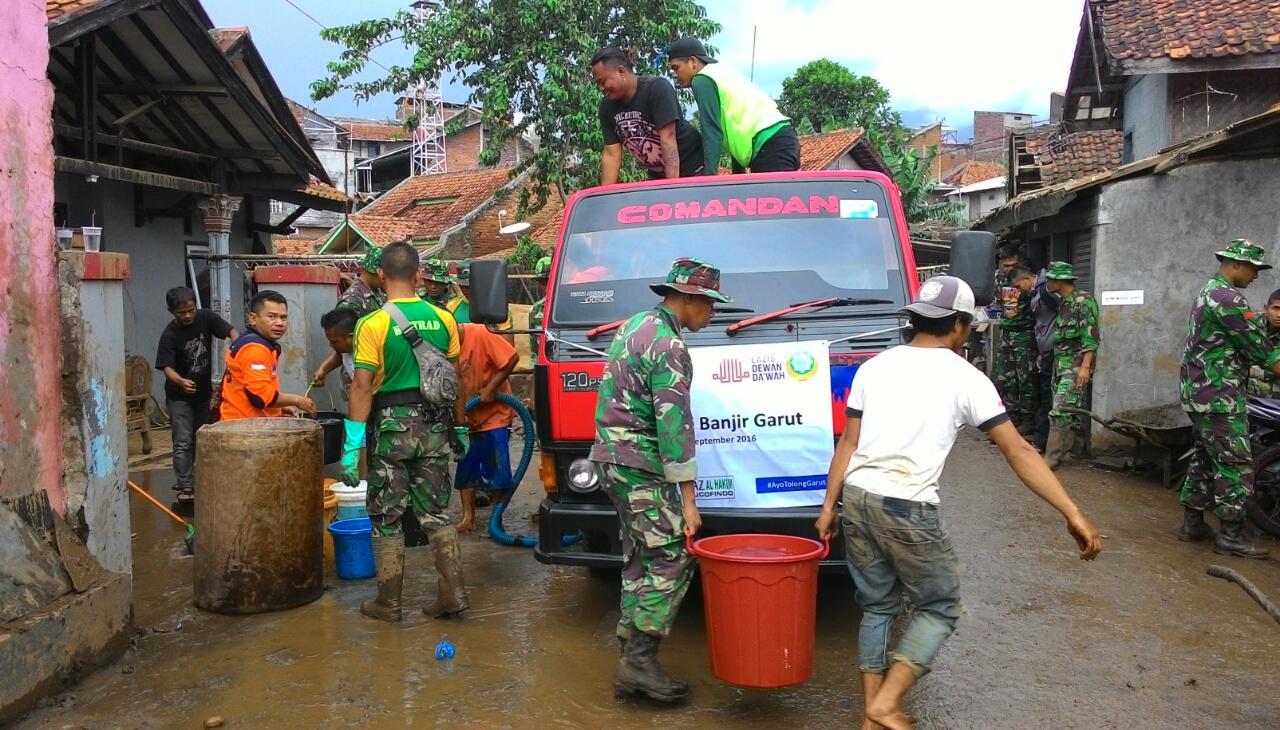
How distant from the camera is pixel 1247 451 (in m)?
6.14

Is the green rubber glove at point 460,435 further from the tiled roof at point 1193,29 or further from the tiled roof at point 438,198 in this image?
the tiled roof at point 438,198

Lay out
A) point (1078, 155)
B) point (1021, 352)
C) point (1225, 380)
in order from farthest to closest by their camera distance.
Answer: point (1078, 155) < point (1021, 352) < point (1225, 380)

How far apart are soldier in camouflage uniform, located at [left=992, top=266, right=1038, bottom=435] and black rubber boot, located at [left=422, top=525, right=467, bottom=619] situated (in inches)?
294

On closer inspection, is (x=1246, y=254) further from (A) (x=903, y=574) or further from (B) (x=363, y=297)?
(B) (x=363, y=297)

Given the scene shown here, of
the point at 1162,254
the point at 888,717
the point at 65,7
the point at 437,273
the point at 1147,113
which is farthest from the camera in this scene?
the point at 1147,113

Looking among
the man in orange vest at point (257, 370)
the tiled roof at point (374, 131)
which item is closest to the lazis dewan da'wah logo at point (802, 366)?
the man in orange vest at point (257, 370)

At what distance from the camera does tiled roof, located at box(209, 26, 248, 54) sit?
1261 cm

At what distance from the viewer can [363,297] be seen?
7.16 meters


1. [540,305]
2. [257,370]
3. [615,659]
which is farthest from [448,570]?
[540,305]

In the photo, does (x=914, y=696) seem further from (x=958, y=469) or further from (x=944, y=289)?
(x=958, y=469)

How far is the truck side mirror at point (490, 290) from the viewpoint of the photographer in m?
4.95

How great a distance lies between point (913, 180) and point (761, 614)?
25.6 meters

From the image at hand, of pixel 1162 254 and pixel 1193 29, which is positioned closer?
pixel 1162 254

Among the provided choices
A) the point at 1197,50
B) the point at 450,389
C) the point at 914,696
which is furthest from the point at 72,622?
the point at 1197,50
